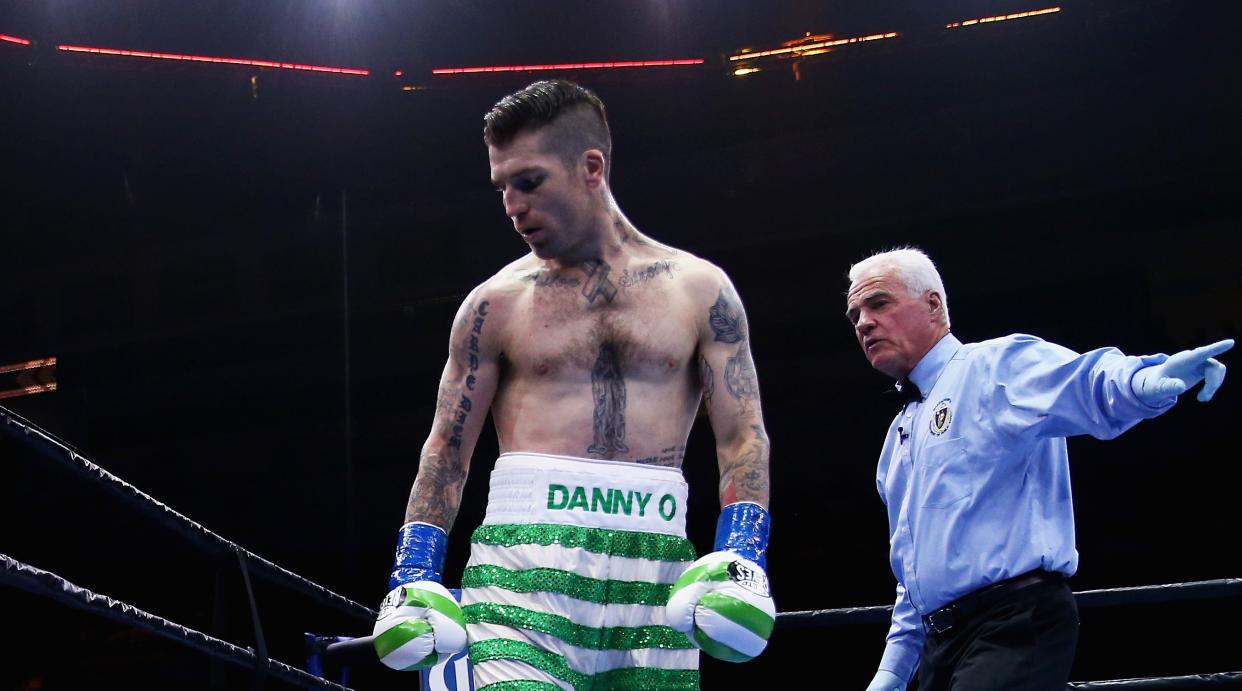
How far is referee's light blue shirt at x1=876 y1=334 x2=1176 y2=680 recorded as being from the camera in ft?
7.16

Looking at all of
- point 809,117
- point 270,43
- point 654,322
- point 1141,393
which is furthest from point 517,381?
point 809,117

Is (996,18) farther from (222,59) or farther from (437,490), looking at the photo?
(437,490)

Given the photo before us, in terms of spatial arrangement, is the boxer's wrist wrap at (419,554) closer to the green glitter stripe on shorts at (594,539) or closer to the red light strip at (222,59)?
the green glitter stripe on shorts at (594,539)

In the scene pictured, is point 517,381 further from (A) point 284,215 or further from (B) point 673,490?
(A) point 284,215

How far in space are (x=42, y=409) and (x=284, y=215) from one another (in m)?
2.18

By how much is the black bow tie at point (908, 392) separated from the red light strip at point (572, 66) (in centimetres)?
539

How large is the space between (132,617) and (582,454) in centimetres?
109

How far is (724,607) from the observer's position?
1573mm

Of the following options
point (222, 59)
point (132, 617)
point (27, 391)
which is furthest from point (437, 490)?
point (27, 391)

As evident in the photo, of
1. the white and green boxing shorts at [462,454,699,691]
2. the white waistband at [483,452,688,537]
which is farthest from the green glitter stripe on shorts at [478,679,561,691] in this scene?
the white waistband at [483,452,688,537]

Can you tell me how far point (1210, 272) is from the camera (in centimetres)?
767

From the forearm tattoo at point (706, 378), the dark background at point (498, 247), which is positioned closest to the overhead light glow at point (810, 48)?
the dark background at point (498, 247)

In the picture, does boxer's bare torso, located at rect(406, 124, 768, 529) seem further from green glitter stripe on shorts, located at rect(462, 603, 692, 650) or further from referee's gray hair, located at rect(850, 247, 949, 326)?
referee's gray hair, located at rect(850, 247, 949, 326)

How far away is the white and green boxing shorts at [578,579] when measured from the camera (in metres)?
1.72
